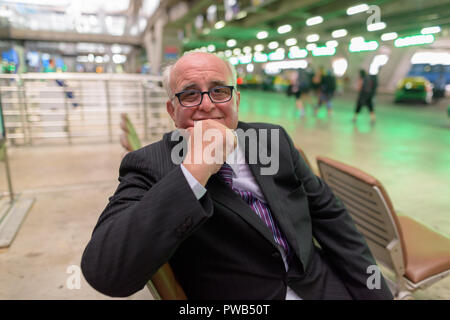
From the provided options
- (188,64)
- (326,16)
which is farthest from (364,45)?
(188,64)

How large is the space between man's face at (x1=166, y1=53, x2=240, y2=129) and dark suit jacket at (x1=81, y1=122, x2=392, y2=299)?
0.42 ft

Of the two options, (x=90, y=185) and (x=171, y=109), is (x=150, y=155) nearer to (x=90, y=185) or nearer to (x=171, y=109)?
(x=171, y=109)

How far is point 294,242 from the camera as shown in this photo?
1184mm

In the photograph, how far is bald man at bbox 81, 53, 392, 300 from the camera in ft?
2.79

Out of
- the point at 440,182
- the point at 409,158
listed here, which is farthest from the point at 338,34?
the point at 440,182

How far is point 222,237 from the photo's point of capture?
1075 millimetres

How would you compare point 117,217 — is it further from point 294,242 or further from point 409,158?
point 409,158

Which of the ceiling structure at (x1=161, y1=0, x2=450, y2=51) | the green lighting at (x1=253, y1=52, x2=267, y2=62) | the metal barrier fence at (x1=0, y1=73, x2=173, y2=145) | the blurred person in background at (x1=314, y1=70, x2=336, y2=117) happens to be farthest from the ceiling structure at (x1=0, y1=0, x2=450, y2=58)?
the green lighting at (x1=253, y1=52, x2=267, y2=62)

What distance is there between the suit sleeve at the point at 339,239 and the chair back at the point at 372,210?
21cm

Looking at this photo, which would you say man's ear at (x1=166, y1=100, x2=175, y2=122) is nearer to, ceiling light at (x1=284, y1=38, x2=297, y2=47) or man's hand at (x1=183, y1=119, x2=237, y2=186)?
man's hand at (x1=183, y1=119, x2=237, y2=186)

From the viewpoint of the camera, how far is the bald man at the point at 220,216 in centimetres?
85

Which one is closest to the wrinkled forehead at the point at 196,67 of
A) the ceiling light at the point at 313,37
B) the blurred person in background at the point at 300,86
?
the blurred person in background at the point at 300,86

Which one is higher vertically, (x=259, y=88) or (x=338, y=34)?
(x=338, y=34)
